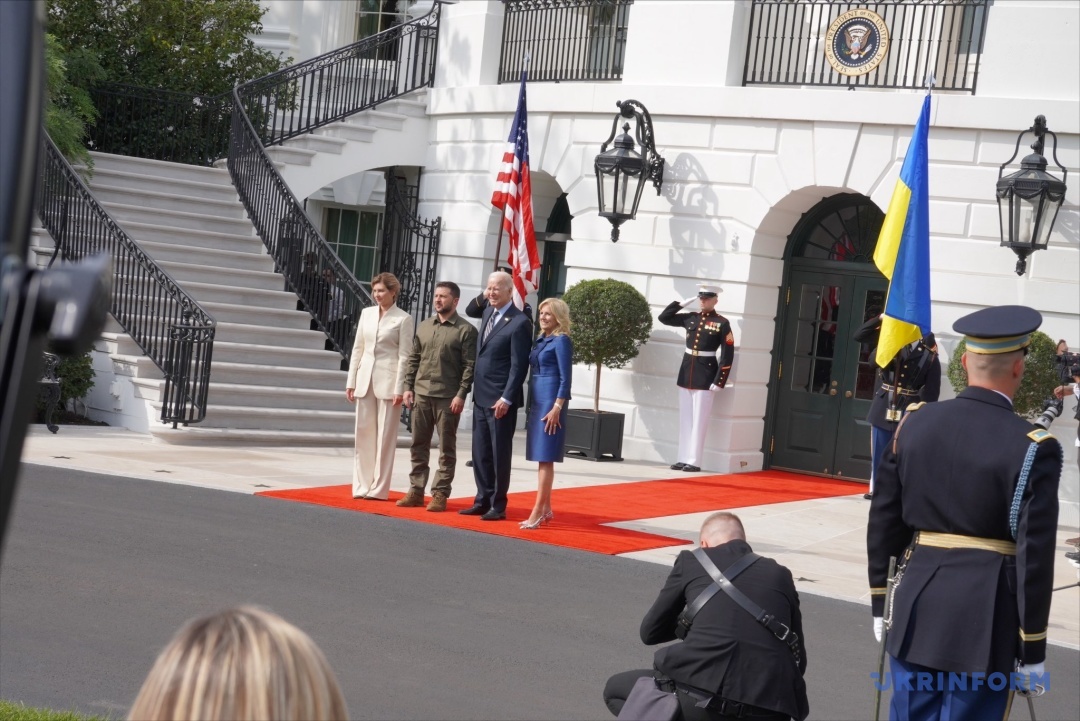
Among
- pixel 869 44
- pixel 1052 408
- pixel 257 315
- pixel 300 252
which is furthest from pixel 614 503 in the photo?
pixel 869 44

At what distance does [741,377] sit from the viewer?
15.6m

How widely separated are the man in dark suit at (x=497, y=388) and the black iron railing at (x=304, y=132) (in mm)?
5393

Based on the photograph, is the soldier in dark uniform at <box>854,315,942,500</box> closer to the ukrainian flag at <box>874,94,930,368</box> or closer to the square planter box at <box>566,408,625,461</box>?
the ukrainian flag at <box>874,94,930,368</box>

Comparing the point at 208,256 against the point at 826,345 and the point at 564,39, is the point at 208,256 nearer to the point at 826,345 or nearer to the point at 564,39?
the point at 564,39

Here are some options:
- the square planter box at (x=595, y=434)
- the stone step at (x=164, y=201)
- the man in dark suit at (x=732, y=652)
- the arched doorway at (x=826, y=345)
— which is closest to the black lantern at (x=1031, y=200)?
the arched doorway at (x=826, y=345)

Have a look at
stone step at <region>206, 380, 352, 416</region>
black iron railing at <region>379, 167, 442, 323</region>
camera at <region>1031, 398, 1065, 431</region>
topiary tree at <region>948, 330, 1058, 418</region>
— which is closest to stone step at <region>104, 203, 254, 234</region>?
black iron railing at <region>379, 167, 442, 323</region>

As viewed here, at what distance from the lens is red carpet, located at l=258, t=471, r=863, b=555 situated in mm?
10398

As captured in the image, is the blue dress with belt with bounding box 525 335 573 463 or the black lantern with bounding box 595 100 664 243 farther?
the black lantern with bounding box 595 100 664 243

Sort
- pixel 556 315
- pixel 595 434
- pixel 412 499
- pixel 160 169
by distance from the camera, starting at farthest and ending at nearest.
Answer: pixel 160 169
pixel 595 434
pixel 412 499
pixel 556 315

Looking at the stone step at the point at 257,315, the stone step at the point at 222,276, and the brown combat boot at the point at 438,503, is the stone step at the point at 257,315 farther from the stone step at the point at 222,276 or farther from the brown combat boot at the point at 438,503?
the brown combat boot at the point at 438,503

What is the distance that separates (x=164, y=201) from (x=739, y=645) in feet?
47.5

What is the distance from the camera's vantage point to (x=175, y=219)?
17.1m

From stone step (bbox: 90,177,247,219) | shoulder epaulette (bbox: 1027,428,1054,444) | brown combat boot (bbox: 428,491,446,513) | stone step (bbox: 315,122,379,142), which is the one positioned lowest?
brown combat boot (bbox: 428,491,446,513)

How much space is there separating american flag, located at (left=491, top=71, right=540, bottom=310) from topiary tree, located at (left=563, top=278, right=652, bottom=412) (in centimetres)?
64
